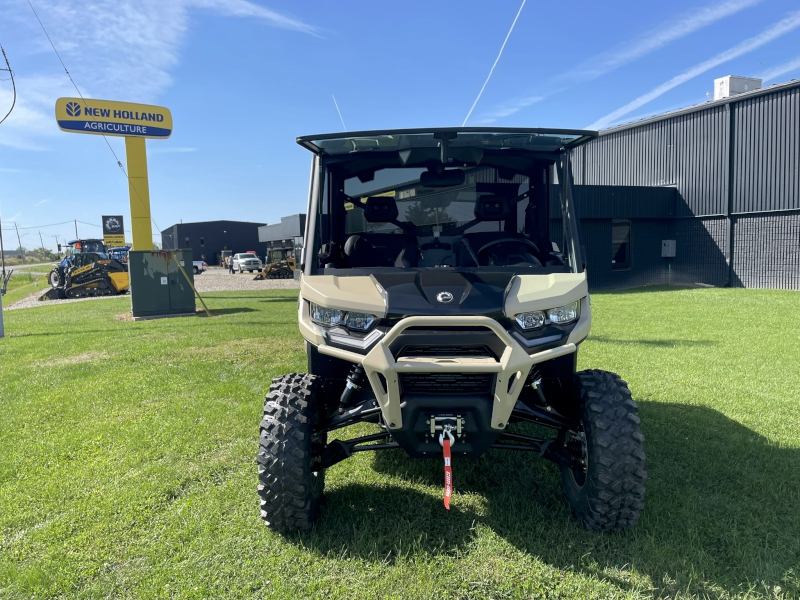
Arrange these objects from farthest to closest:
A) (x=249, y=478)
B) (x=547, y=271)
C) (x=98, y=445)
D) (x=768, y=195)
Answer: (x=768, y=195), (x=98, y=445), (x=249, y=478), (x=547, y=271)

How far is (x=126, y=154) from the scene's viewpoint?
15.8 metres

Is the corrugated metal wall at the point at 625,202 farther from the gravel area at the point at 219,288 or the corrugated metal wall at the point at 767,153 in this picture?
the gravel area at the point at 219,288

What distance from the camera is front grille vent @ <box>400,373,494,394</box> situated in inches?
118

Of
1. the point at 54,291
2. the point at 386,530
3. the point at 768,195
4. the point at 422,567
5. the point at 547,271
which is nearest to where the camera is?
the point at 422,567

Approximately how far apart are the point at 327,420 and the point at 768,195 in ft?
68.3

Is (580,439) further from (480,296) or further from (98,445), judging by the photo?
(98,445)

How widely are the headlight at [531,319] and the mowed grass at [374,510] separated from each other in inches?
45.4

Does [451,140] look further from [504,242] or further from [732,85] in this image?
[732,85]

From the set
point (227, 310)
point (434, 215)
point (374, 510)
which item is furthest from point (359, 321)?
point (227, 310)

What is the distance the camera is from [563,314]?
124 inches

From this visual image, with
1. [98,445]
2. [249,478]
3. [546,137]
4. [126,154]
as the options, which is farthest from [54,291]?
[546,137]

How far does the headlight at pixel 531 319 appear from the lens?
300 cm

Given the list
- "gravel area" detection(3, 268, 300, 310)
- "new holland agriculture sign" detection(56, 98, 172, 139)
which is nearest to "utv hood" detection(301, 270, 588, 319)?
"gravel area" detection(3, 268, 300, 310)

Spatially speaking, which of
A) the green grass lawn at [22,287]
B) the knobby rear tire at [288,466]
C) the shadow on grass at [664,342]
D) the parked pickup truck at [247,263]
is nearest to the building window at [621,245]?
the shadow on grass at [664,342]
